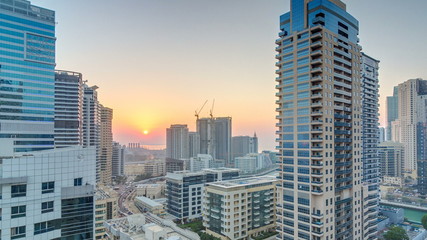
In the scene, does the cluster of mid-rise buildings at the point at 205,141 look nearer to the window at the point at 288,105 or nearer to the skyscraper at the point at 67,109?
the skyscraper at the point at 67,109

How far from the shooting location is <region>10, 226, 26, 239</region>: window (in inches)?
733

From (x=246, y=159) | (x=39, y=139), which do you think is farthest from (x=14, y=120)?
(x=246, y=159)

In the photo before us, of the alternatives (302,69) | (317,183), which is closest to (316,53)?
(302,69)

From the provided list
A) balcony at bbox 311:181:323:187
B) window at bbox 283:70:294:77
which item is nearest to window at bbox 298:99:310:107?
window at bbox 283:70:294:77

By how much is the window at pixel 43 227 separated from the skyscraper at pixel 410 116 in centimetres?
14137

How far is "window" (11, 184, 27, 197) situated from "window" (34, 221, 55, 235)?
8.97 ft

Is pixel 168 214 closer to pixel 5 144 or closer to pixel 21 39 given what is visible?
pixel 5 144

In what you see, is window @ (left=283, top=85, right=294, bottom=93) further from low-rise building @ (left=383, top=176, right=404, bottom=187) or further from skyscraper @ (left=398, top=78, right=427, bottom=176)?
skyscraper @ (left=398, top=78, right=427, bottom=176)

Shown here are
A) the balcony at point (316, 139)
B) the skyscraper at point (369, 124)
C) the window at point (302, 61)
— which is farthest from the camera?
the skyscraper at point (369, 124)

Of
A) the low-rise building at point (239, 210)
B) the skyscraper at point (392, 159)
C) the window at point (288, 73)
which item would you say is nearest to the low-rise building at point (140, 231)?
the low-rise building at point (239, 210)

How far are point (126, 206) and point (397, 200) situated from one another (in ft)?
325

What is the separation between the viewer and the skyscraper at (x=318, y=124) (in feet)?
123

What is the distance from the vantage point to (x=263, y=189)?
186 ft

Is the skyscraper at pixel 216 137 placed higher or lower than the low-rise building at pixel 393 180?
higher
